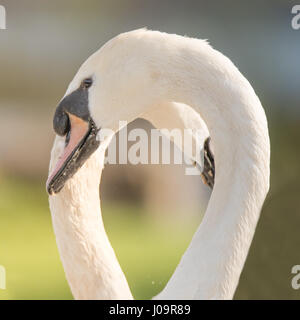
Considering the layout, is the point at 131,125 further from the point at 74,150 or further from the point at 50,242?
the point at 74,150

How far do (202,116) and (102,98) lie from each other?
0.14 metres

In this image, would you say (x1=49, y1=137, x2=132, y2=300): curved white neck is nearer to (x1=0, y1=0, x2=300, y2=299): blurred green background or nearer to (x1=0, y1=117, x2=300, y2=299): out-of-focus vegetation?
(x1=0, y1=117, x2=300, y2=299): out-of-focus vegetation

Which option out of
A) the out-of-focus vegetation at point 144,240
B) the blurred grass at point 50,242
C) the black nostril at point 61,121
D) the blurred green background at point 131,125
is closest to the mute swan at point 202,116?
the black nostril at point 61,121

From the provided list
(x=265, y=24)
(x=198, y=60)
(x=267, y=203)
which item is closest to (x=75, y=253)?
(x=198, y=60)

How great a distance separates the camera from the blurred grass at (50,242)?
4723 millimetres

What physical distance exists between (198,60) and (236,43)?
3.51 meters

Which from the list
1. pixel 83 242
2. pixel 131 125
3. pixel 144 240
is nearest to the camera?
pixel 83 242

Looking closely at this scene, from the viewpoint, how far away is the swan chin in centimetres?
87

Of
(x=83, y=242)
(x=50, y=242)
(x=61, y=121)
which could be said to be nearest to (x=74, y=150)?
(x=61, y=121)

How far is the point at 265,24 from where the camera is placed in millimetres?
4113

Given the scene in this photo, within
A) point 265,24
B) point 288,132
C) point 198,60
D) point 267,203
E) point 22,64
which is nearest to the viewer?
point 198,60

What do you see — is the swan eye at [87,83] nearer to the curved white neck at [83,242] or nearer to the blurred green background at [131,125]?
the curved white neck at [83,242]

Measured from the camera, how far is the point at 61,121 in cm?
89
